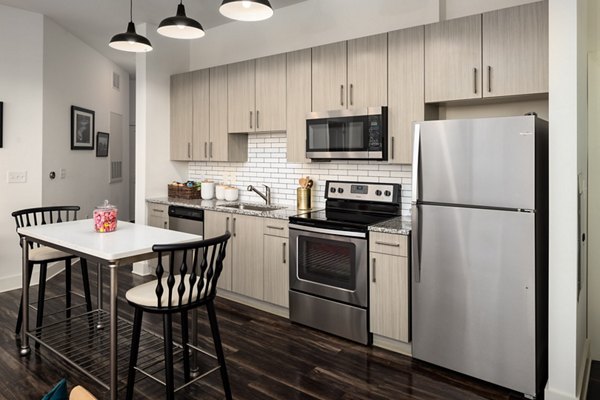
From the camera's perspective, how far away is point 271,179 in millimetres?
4465

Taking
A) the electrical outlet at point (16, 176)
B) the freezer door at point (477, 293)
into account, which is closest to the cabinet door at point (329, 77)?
the freezer door at point (477, 293)

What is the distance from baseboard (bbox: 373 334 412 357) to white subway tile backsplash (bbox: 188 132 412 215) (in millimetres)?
1066

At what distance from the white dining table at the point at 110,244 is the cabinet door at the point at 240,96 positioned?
1.71 m

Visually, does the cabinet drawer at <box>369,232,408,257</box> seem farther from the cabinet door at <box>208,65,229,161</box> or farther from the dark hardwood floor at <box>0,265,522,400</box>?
the cabinet door at <box>208,65,229,161</box>

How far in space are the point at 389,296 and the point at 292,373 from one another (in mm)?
852

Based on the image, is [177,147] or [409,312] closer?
[409,312]

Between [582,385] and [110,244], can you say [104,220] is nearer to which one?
[110,244]

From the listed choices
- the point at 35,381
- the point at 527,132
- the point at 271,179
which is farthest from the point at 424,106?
the point at 35,381

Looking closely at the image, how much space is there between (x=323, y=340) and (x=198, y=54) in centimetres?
382

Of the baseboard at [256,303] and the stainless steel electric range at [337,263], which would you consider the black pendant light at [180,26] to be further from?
the baseboard at [256,303]

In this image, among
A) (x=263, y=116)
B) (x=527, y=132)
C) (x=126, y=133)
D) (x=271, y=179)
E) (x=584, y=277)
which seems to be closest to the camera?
(x=527, y=132)

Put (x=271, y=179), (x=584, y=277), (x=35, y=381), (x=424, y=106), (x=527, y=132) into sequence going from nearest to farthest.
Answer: (x=527, y=132) → (x=35, y=381) → (x=584, y=277) → (x=424, y=106) → (x=271, y=179)

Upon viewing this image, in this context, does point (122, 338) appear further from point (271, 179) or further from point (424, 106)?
point (424, 106)

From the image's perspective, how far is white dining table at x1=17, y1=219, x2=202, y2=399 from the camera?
218 cm
